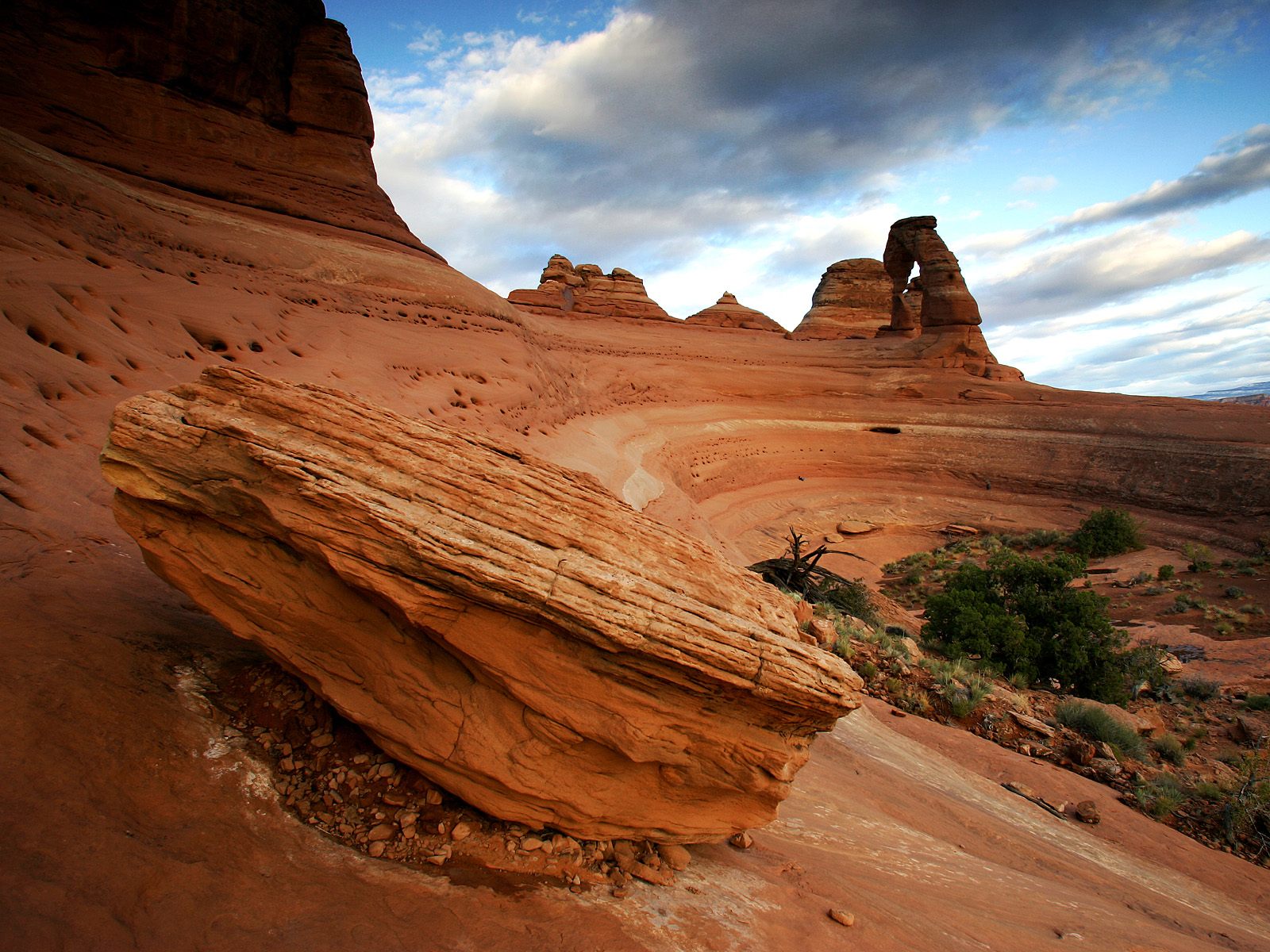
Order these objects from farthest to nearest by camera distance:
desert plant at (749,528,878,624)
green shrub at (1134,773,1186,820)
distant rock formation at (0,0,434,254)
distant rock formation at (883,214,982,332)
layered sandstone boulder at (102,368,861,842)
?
distant rock formation at (883,214,982,332) < distant rock formation at (0,0,434,254) < desert plant at (749,528,878,624) < green shrub at (1134,773,1186,820) < layered sandstone boulder at (102,368,861,842)

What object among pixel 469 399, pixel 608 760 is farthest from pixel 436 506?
pixel 469 399

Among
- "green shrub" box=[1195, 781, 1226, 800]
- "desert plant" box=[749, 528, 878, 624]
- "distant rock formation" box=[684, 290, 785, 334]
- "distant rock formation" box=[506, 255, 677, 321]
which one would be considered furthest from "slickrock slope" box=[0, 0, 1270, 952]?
"distant rock formation" box=[684, 290, 785, 334]

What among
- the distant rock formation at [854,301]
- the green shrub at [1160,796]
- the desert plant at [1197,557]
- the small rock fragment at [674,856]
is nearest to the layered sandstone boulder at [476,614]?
the small rock fragment at [674,856]

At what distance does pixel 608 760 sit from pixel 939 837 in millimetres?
3884

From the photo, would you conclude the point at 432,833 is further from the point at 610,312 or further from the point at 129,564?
the point at 610,312

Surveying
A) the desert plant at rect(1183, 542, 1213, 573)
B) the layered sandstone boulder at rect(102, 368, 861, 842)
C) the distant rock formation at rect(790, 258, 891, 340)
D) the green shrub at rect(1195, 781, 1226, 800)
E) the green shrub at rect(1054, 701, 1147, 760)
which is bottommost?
the green shrub at rect(1195, 781, 1226, 800)

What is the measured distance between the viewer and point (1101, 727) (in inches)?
336

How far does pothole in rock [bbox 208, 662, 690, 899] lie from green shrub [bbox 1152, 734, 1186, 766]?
864 cm

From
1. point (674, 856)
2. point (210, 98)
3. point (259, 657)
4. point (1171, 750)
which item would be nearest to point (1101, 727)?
point (1171, 750)

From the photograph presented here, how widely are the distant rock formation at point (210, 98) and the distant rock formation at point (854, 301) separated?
1428 inches

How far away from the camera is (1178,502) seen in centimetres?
2314

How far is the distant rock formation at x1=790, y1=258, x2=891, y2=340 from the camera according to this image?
4938cm

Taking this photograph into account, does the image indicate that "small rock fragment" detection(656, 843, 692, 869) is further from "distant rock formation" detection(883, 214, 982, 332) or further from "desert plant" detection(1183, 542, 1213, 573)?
"distant rock formation" detection(883, 214, 982, 332)

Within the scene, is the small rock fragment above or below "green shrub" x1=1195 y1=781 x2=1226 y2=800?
below
